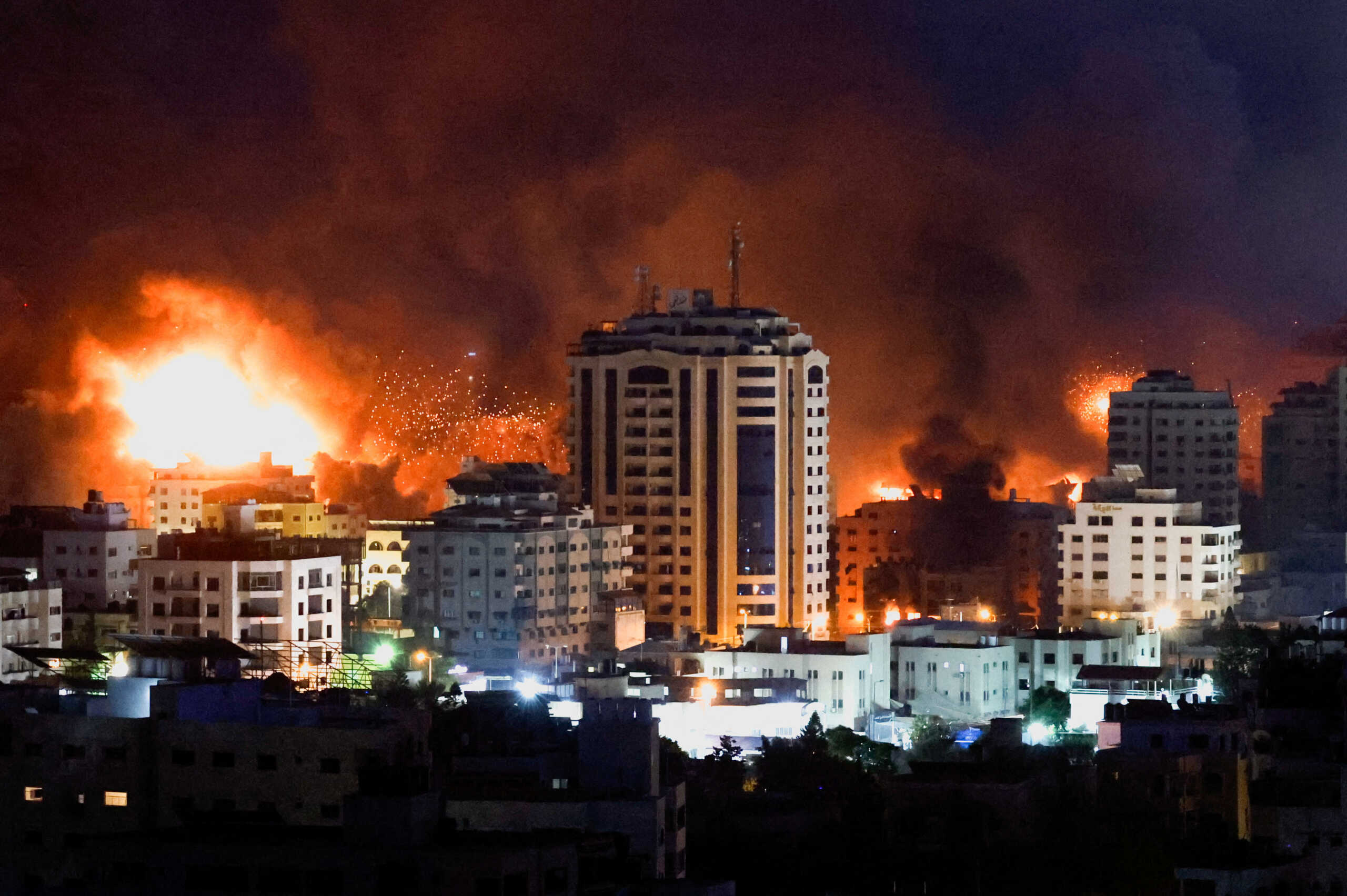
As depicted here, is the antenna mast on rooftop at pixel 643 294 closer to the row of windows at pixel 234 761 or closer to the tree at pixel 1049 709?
the tree at pixel 1049 709

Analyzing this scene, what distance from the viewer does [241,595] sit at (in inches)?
2857

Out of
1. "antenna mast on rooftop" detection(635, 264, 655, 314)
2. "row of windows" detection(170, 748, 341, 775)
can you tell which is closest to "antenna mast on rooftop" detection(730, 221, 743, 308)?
"antenna mast on rooftop" detection(635, 264, 655, 314)

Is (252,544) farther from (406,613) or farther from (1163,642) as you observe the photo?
(1163,642)

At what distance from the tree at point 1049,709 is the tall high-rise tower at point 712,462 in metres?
12.4

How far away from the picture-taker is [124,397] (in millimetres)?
87938

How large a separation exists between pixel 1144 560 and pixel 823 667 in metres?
15.6

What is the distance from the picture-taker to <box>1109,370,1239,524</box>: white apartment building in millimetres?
100562

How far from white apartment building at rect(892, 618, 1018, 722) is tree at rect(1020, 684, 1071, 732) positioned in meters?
1.62

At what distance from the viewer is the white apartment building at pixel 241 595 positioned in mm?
72438

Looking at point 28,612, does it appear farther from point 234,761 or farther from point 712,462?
point 234,761

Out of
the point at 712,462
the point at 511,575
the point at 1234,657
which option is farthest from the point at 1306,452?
the point at 511,575

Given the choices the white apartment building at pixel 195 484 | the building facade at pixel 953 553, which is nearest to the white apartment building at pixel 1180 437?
the building facade at pixel 953 553

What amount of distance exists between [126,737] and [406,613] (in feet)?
113

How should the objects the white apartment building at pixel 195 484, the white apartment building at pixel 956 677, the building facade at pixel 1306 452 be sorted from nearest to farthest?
the white apartment building at pixel 956 677 → the white apartment building at pixel 195 484 → the building facade at pixel 1306 452
